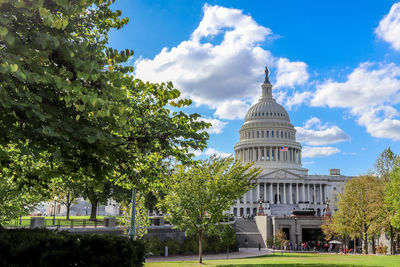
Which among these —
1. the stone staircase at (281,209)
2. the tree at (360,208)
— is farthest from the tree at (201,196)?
the stone staircase at (281,209)

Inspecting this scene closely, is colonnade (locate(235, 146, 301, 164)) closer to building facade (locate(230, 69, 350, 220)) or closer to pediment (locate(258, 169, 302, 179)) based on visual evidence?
building facade (locate(230, 69, 350, 220))

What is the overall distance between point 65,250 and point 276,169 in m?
117

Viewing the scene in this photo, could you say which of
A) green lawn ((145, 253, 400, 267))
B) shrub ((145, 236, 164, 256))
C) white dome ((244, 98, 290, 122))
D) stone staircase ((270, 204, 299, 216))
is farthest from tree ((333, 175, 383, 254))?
white dome ((244, 98, 290, 122))

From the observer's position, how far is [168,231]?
44031 mm

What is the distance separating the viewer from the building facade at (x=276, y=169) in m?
117

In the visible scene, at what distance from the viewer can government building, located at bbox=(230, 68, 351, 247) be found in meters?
116

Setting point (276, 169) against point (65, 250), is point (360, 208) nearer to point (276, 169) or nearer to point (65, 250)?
point (65, 250)

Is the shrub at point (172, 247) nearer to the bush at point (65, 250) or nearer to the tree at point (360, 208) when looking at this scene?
the tree at point (360, 208)

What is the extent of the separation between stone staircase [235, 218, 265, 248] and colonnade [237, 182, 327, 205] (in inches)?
2061

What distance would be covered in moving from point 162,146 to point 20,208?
886 inches

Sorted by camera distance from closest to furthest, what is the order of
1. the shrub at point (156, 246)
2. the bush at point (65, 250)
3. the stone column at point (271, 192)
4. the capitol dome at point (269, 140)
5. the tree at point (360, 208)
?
the bush at point (65, 250), the shrub at point (156, 246), the tree at point (360, 208), the stone column at point (271, 192), the capitol dome at point (269, 140)

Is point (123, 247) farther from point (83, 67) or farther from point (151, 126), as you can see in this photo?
point (83, 67)

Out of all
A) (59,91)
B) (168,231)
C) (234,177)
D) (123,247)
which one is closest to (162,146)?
(123,247)

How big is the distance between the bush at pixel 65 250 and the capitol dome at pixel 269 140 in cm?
11905
